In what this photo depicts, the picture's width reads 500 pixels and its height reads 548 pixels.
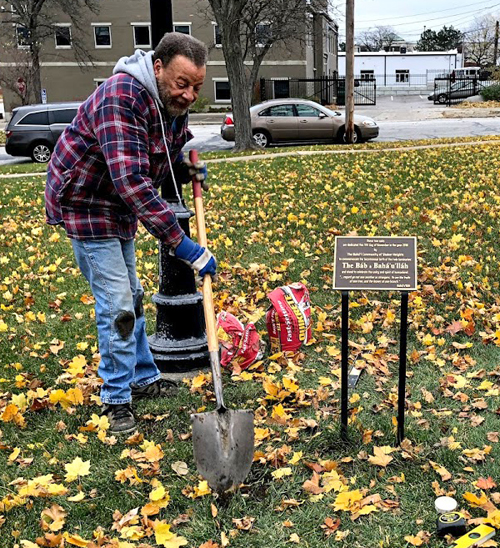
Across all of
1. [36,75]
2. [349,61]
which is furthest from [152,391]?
[36,75]

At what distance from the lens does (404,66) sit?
2643 inches

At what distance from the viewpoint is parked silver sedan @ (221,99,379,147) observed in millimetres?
19375

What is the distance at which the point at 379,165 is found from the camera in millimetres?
11305

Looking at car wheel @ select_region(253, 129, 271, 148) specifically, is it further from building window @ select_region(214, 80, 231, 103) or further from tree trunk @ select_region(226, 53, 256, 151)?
building window @ select_region(214, 80, 231, 103)

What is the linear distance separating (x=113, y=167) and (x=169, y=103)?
0.41 meters

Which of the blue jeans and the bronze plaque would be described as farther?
the blue jeans

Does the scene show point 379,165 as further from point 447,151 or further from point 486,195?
point 486,195

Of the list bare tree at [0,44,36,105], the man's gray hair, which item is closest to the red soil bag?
the man's gray hair

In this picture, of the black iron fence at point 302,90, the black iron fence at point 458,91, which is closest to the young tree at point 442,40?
the black iron fence at point 458,91

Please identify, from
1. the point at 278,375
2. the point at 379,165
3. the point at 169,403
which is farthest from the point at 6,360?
the point at 379,165

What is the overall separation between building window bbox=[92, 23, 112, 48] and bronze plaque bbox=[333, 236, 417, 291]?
137 ft

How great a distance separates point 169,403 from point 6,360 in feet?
4.64

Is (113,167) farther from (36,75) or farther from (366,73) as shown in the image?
(366,73)

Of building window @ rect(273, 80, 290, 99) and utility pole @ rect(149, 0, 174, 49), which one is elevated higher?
utility pole @ rect(149, 0, 174, 49)
